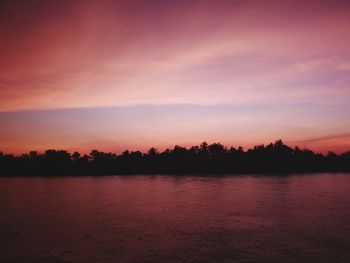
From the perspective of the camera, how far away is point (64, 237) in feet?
118

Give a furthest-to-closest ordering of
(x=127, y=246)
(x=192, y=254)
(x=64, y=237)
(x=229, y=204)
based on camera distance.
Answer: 1. (x=229, y=204)
2. (x=64, y=237)
3. (x=127, y=246)
4. (x=192, y=254)

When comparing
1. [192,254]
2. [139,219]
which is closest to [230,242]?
[192,254]

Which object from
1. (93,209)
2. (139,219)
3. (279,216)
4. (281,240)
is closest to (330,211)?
(279,216)

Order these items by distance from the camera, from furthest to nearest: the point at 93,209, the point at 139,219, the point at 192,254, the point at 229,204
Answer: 1. the point at 229,204
2. the point at 93,209
3. the point at 139,219
4. the point at 192,254

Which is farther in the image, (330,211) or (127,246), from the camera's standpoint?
(330,211)

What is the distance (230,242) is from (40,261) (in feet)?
58.1

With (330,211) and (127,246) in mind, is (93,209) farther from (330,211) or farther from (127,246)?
(330,211)

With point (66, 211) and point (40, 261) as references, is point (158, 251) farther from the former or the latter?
point (66, 211)

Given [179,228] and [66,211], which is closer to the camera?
[179,228]

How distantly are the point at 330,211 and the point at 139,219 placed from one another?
3024cm

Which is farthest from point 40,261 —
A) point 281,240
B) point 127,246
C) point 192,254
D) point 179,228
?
point 281,240

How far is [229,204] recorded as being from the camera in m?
61.3

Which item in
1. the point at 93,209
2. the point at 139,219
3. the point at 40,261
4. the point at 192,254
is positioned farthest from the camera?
the point at 93,209

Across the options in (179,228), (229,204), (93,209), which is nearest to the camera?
(179,228)
